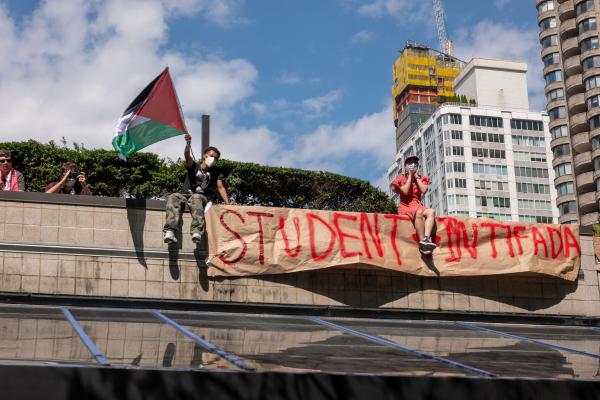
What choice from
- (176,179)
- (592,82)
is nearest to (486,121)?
(592,82)

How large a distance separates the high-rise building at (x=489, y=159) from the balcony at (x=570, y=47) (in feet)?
121

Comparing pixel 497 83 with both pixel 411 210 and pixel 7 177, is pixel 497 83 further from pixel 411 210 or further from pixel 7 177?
pixel 7 177

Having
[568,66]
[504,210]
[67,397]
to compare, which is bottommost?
[67,397]

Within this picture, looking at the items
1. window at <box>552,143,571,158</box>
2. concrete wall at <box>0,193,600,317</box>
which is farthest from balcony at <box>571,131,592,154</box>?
concrete wall at <box>0,193,600,317</box>

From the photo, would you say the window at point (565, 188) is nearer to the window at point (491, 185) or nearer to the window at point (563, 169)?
the window at point (563, 169)

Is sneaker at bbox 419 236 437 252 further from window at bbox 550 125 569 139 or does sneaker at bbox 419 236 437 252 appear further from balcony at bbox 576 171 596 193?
window at bbox 550 125 569 139

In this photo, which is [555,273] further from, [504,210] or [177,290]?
[504,210]

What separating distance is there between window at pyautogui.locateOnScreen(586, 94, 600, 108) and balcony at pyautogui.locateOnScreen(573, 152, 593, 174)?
194 inches

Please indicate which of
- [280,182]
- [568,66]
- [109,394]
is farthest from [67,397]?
[568,66]

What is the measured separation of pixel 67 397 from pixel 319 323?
6.09 metres

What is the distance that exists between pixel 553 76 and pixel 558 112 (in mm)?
4178

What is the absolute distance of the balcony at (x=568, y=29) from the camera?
90.1 meters

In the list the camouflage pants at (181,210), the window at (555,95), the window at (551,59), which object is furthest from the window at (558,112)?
the camouflage pants at (181,210)

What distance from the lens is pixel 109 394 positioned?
21.1 ft
